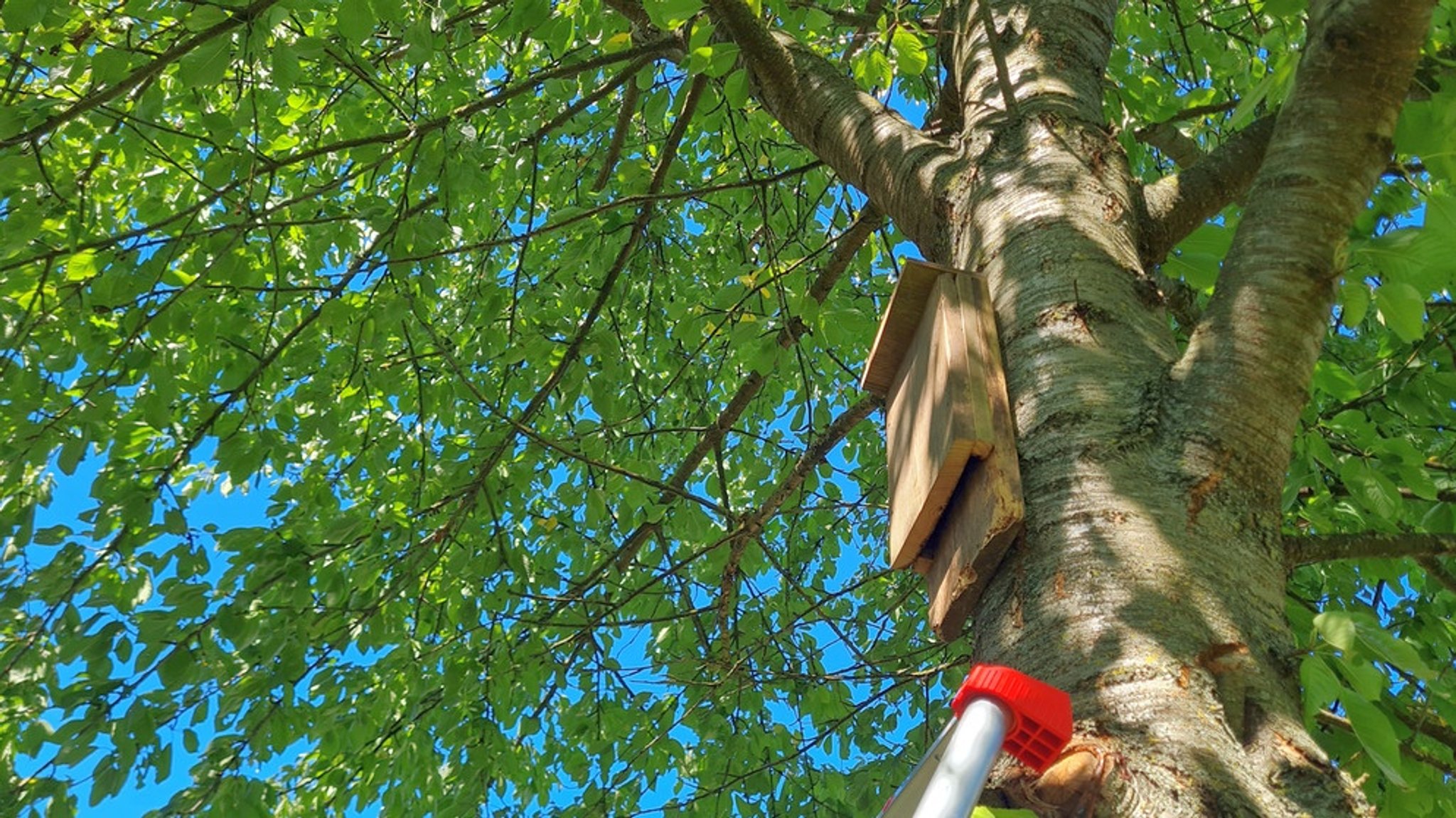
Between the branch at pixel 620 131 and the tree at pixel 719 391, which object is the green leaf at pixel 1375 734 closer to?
the tree at pixel 719 391

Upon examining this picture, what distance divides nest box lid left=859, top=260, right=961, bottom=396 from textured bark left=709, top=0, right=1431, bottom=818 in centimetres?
11

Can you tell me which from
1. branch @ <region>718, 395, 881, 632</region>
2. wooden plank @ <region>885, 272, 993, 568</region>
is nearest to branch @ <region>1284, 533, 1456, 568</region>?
wooden plank @ <region>885, 272, 993, 568</region>

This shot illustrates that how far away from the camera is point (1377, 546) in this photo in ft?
5.62

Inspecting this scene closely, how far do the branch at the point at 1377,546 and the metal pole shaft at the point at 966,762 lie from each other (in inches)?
→ 34.3

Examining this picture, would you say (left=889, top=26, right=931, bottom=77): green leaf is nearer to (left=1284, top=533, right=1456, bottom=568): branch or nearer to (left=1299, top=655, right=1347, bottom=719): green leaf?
(left=1284, top=533, right=1456, bottom=568): branch

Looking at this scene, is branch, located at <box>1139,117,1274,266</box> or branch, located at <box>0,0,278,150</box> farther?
branch, located at <box>0,0,278,150</box>

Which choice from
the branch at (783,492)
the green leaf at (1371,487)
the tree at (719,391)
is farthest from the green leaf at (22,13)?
the green leaf at (1371,487)

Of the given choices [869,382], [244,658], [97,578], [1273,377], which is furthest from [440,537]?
[1273,377]

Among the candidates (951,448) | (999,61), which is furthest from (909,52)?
(951,448)

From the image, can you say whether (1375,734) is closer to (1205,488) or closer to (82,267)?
(1205,488)

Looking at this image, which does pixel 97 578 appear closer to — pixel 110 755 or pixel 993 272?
pixel 110 755

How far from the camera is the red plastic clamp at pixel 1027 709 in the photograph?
1041 millimetres

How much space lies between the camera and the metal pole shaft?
908 mm

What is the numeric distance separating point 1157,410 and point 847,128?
1082 mm
